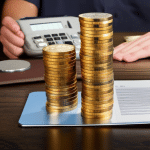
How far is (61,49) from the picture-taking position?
1.60 ft

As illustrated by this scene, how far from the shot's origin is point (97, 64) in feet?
1.46

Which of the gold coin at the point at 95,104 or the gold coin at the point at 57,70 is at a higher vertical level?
the gold coin at the point at 57,70

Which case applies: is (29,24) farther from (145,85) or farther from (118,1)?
(118,1)

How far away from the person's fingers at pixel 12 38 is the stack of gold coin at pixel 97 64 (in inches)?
17.4

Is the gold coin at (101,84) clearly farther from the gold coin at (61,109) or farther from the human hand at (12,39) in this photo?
the human hand at (12,39)

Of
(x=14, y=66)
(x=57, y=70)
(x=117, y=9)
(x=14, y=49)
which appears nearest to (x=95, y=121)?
(x=57, y=70)

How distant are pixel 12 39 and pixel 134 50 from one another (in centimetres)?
42

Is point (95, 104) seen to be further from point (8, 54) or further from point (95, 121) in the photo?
point (8, 54)

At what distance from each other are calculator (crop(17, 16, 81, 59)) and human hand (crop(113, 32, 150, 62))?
5.4 inches

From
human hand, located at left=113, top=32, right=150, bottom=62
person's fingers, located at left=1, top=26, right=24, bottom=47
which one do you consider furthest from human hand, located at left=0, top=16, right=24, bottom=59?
human hand, located at left=113, top=32, right=150, bottom=62

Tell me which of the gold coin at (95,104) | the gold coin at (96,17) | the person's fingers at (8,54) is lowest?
the person's fingers at (8,54)

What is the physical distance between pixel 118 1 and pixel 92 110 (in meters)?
1.05

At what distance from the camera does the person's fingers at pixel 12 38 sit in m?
0.85

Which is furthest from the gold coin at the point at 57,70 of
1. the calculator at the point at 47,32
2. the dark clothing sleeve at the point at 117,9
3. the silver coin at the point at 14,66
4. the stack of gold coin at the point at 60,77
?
the dark clothing sleeve at the point at 117,9
